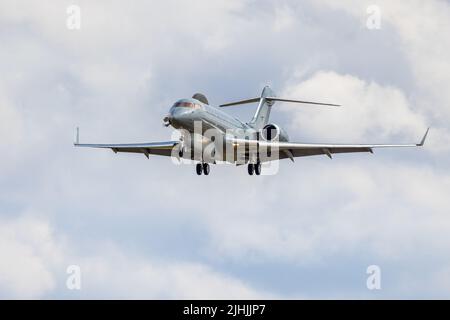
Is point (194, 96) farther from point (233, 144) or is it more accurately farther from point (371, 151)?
point (371, 151)

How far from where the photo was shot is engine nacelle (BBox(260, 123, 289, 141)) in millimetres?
75062

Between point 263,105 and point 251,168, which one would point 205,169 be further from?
point 263,105

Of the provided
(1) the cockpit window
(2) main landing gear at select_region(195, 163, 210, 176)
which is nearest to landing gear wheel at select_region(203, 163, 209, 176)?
(2) main landing gear at select_region(195, 163, 210, 176)

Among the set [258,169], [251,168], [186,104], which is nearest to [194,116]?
[186,104]

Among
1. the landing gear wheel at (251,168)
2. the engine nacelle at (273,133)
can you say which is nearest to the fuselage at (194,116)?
the landing gear wheel at (251,168)

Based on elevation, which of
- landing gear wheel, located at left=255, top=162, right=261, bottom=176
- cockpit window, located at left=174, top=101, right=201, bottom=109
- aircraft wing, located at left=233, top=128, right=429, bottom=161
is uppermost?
cockpit window, located at left=174, top=101, right=201, bottom=109

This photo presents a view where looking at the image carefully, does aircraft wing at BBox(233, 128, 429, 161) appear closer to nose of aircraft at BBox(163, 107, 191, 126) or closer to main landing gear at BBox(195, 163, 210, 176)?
main landing gear at BBox(195, 163, 210, 176)

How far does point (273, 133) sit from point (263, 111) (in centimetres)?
971

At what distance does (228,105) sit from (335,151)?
1232 centimetres

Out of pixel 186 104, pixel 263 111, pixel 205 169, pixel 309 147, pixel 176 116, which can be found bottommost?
pixel 205 169

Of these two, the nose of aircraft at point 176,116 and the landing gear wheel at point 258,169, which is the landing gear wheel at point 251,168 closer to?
the landing gear wheel at point 258,169

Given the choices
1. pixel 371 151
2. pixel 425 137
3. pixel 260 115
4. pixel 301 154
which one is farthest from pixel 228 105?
pixel 425 137

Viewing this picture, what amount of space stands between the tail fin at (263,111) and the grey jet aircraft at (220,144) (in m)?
2.93

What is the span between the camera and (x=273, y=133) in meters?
75.2
